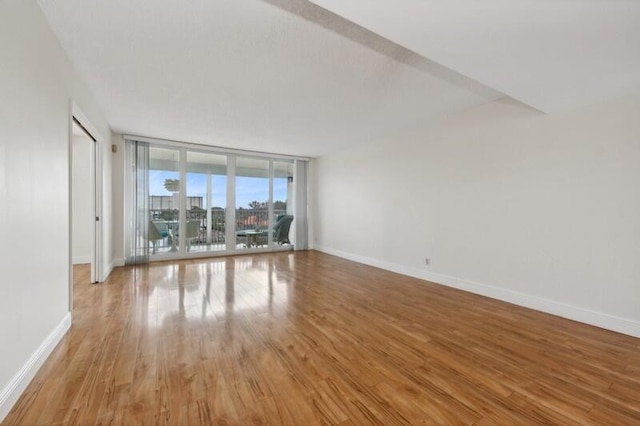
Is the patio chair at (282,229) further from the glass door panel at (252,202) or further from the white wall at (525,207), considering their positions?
the white wall at (525,207)

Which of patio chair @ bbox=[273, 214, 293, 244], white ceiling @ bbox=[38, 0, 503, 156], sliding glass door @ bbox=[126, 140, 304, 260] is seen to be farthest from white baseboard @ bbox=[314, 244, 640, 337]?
sliding glass door @ bbox=[126, 140, 304, 260]

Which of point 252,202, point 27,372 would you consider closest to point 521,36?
point 27,372

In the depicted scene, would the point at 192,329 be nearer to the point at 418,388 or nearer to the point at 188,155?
the point at 418,388

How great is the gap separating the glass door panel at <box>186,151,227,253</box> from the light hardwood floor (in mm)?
2527

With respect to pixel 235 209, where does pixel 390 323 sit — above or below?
below

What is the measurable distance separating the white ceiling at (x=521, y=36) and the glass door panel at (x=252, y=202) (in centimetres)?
516

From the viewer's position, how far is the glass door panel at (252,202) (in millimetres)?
6340

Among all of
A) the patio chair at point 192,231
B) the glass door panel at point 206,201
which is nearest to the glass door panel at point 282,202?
the glass door panel at point 206,201

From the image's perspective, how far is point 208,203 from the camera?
235 inches

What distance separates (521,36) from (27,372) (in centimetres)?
373

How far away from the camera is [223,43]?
7.11 feet

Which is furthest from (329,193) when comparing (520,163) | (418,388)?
(418,388)

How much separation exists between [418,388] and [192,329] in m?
1.96

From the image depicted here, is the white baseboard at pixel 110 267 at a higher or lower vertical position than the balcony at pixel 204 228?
lower
